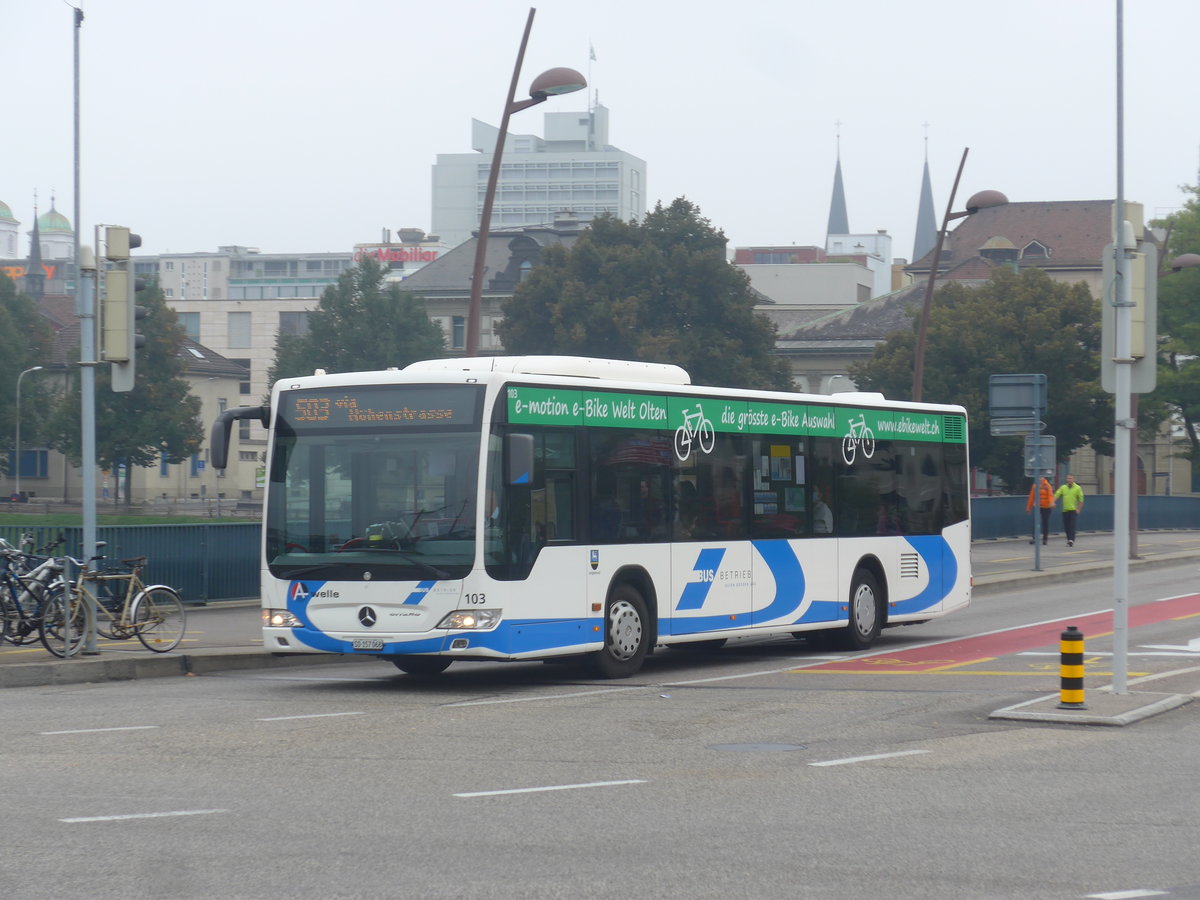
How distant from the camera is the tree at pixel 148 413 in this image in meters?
74.8

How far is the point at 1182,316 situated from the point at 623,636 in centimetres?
6165

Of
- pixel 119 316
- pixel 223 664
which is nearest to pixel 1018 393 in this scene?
pixel 223 664

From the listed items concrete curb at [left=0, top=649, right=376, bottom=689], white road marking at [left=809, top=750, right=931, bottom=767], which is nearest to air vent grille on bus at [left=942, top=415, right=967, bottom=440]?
concrete curb at [left=0, top=649, right=376, bottom=689]

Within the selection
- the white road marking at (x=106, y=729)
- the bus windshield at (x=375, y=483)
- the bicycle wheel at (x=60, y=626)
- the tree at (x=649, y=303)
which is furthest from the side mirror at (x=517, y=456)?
the tree at (x=649, y=303)

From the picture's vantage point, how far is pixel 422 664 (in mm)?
15945

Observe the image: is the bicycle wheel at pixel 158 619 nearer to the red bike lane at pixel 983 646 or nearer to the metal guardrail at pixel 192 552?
the metal guardrail at pixel 192 552

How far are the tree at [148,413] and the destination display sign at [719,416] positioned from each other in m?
58.9

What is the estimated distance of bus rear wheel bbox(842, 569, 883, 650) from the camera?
18.8m

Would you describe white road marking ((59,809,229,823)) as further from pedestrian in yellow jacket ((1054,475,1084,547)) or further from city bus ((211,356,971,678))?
pedestrian in yellow jacket ((1054,475,1084,547))

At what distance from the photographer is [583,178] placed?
192 meters

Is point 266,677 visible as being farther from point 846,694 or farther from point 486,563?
point 846,694

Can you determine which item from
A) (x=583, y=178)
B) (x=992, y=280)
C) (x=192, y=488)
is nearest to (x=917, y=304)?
(x=992, y=280)

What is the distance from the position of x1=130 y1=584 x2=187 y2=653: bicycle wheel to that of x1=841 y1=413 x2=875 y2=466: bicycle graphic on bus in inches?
290

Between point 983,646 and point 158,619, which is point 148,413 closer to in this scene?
point 158,619
